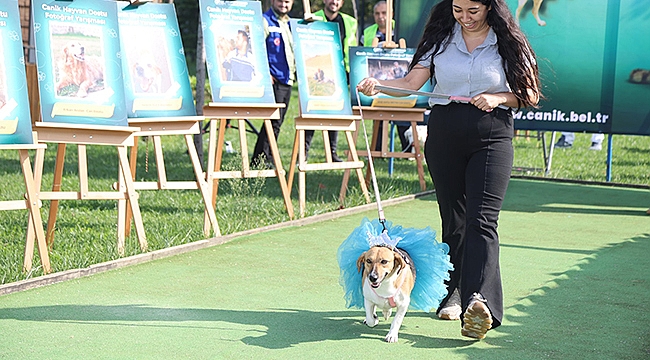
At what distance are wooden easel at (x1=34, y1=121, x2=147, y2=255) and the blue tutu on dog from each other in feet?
6.56

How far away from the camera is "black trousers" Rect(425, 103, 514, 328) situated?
4.22 meters

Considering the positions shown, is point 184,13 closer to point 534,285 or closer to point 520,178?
point 520,178

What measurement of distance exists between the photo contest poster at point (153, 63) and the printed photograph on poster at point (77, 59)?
447 mm

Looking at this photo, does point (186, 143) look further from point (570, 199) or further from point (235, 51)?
point (570, 199)

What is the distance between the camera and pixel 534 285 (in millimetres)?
5520

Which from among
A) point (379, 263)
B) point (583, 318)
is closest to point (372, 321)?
point (379, 263)

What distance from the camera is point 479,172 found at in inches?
168

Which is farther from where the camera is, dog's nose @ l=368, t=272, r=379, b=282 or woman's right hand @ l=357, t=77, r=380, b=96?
woman's right hand @ l=357, t=77, r=380, b=96

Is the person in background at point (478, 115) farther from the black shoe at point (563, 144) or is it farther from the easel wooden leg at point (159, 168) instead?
the black shoe at point (563, 144)

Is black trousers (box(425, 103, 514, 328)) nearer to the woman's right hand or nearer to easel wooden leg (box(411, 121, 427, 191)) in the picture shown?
the woman's right hand

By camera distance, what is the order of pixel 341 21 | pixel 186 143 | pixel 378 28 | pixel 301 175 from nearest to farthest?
→ pixel 186 143
pixel 301 175
pixel 341 21
pixel 378 28

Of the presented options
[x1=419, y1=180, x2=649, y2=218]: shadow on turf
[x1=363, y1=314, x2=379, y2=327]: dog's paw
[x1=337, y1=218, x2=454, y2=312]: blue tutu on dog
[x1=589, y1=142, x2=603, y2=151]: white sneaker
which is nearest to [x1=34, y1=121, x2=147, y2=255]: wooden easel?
[x1=337, y1=218, x2=454, y2=312]: blue tutu on dog

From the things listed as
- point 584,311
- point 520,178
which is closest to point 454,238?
point 584,311

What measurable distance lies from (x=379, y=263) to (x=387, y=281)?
0.12m
